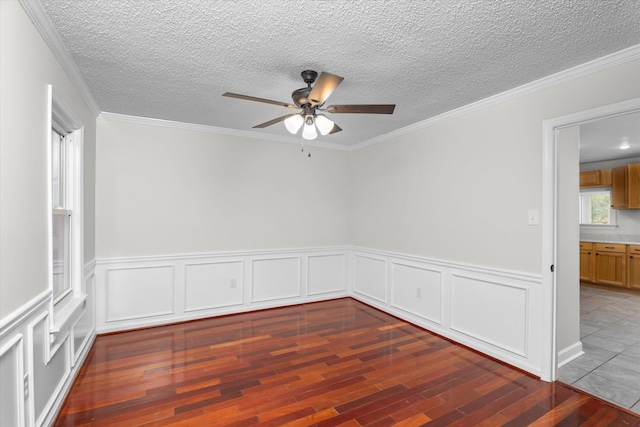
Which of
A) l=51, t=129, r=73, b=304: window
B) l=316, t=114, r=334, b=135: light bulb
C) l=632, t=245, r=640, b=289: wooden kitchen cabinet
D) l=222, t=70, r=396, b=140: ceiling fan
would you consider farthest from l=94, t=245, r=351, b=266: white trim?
l=632, t=245, r=640, b=289: wooden kitchen cabinet

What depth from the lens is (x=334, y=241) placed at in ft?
16.6

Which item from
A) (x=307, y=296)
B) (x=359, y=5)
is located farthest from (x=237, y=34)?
(x=307, y=296)

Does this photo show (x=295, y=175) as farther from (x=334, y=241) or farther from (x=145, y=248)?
(x=145, y=248)

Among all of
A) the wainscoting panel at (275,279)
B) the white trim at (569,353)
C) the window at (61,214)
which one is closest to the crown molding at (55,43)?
the window at (61,214)

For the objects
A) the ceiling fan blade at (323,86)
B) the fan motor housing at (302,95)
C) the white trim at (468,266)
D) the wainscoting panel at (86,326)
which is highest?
the fan motor housing at (302,95)

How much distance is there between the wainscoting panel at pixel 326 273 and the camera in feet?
15.9

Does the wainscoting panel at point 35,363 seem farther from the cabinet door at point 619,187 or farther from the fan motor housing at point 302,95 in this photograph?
the cabinet door at point 619,187

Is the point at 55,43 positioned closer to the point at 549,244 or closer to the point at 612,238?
the point at 549,244

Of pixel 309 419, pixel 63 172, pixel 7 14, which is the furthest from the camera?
pixel 63 172

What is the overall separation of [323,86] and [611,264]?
6472mm

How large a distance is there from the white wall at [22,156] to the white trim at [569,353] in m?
3.95

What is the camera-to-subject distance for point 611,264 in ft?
18.5

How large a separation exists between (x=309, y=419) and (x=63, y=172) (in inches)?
108

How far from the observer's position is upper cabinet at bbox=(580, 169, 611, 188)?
5.89 m
